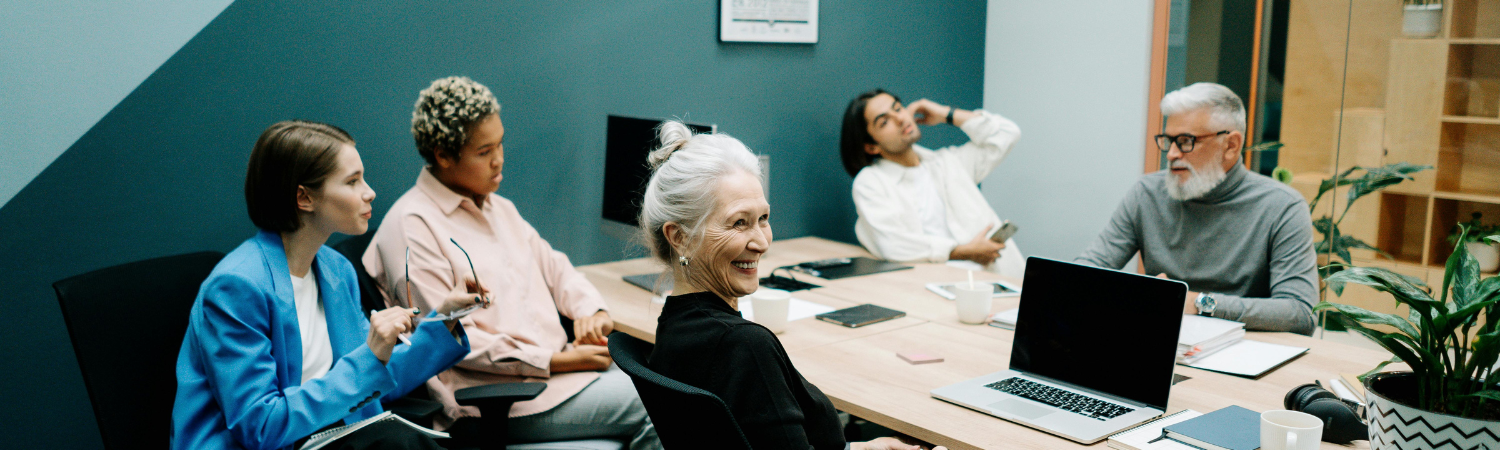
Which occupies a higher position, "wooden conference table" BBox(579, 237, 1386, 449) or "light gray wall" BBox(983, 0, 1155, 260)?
"light gray wall" BBox(983, 0, 1155, 260)

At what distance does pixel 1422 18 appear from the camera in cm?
272

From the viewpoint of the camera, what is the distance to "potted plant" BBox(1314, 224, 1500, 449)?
4.10ft

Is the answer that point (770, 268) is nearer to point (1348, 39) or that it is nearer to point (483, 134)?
point (483, 134)

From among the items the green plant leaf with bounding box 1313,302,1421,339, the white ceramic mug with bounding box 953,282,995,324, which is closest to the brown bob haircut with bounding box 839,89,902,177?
the white ceramic mug with bounding box 953,282,995,324

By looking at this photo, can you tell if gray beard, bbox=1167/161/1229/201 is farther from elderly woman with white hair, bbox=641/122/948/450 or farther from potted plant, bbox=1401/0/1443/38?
elderly woman with white hair, bbox=641/122/948/450

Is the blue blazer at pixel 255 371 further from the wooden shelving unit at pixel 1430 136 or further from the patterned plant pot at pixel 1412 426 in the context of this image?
the wooden shelving unit at pixel 1430 136

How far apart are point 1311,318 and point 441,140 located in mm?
2171

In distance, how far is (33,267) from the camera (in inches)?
90.0

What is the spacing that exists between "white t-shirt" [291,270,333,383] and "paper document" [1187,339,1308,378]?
1.78 meters

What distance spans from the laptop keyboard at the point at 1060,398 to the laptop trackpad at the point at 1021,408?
3cm

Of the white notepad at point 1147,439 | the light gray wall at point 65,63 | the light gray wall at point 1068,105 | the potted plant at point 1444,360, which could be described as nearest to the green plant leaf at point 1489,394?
the potted plant at point 1444,360

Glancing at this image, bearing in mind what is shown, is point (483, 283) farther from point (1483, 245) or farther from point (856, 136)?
point (1483, 245)

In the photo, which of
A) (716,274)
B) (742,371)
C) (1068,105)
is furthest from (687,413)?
(1068,105)

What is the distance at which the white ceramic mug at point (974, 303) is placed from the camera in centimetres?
231
